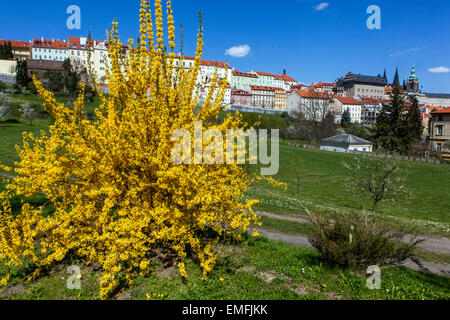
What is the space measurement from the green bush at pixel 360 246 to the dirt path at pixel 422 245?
1.44m

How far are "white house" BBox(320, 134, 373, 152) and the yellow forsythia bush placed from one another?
5113 centimetres

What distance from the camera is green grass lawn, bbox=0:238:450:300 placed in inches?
239

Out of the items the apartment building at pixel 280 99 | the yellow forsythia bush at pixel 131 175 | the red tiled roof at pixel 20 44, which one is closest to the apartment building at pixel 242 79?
the apartment building at pixel 280 99

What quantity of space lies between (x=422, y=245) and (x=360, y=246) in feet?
19.2

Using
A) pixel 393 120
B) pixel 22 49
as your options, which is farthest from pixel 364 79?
pixel 22 49

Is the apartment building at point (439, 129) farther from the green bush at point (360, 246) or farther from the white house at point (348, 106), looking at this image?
the white house at point (348, 106)

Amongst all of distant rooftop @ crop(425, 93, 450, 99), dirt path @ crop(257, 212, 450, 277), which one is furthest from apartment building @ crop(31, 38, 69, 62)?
distant rooftop @ crop(425, 93, 450, 99)

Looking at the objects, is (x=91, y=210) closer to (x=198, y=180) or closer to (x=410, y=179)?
(x=198, y=180)

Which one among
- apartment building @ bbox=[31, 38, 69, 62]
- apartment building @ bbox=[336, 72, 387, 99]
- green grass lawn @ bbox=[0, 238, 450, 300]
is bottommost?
green grass lawn @ bbox=[0, 238, 450, 300]

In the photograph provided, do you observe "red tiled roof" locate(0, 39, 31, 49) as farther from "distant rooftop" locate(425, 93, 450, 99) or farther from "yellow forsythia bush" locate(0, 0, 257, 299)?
"distant rooftop" locate(425, 93, 450, 99)

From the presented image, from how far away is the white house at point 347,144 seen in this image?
53875 mm

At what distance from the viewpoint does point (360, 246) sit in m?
6.69

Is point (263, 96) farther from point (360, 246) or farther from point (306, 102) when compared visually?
point (360, 246)
